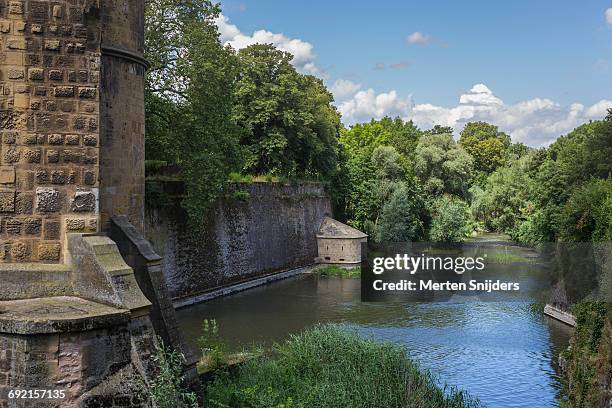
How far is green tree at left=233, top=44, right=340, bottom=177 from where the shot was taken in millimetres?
39375

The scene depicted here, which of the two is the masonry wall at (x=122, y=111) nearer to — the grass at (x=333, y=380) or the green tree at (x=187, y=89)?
the grass at (x=333, y=380)

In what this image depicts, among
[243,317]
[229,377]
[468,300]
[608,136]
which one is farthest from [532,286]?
[229,377]

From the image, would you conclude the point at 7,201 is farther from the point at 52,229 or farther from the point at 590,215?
the point at 590,215

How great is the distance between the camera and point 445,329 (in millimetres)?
22734

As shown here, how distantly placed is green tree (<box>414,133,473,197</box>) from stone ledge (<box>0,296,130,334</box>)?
4682 cm

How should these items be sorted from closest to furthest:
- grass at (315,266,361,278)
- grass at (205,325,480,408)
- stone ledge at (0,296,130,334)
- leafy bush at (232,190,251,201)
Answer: stone ledge at (0,296,130,334) → grass at (205,325,480,408) → leafy bush at (232,190,251,201) → grass at (315,266,361,278)

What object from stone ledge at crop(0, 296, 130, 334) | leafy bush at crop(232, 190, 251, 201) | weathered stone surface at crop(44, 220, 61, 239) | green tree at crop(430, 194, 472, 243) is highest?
leafy bush at crop(232, 190, 251, 201)

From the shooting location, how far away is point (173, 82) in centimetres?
2320

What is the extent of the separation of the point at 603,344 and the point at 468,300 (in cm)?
1490

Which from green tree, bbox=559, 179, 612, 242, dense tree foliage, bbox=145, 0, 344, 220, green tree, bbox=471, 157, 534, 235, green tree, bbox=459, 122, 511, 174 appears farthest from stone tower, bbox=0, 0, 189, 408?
green tree, bbox=459, 122, 511, 174

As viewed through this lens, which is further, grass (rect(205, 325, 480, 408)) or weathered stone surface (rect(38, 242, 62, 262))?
grass (rect(205, 325, 480, 408))

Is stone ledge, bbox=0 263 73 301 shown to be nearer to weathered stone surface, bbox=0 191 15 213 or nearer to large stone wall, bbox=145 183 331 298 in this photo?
weathered stone surface, bbox=0 191 15 213

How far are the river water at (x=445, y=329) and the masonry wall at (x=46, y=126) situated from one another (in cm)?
1120

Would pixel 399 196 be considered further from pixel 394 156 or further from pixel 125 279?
pixel 125 279
